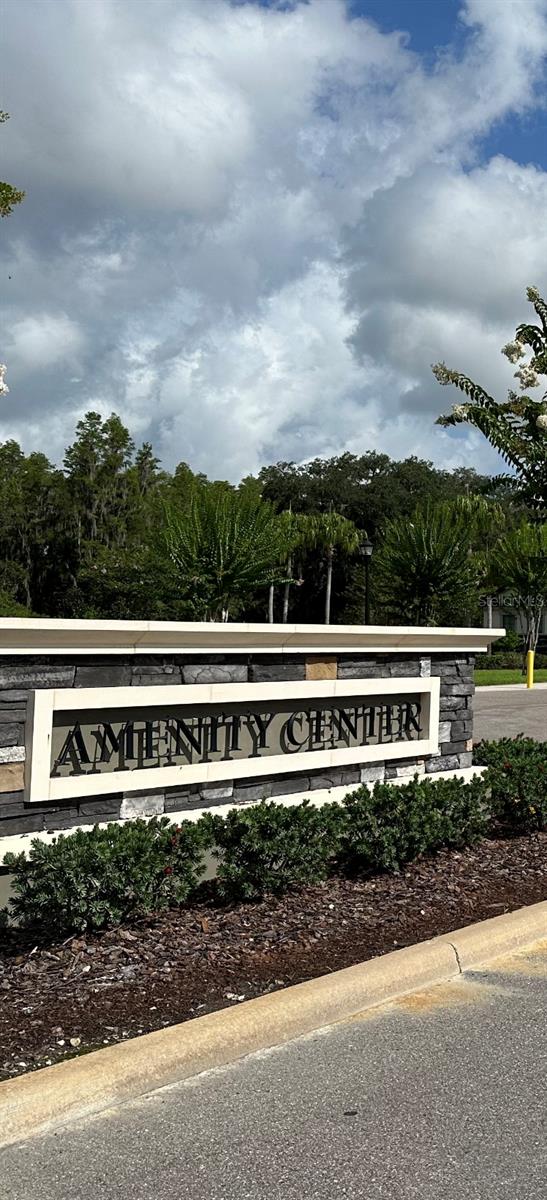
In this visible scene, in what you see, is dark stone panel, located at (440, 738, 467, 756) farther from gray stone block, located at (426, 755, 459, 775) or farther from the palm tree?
the palm tree

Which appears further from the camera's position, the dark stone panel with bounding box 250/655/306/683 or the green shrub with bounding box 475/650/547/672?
the green shrub with bounding box 475/650/547/672

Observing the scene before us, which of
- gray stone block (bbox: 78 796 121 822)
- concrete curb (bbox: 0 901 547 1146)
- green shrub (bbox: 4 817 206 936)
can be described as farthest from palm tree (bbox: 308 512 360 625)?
concrete curb (bbox: 0 901 547 1146)

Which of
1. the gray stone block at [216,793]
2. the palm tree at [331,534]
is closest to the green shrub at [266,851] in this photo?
the gray stone block at [216,793]

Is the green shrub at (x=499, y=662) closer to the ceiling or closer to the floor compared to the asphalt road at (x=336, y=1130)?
closer to the ceiling

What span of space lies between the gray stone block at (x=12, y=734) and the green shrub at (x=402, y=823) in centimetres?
187

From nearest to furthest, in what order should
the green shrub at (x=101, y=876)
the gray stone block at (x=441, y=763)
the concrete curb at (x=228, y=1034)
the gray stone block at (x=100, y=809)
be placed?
the concrete curb at (x=228, y=1034) < the green shrub at (x=101, y=876) < the gray stone block at (x=100, y=809) < the gray stone block at (x=441, y=763)

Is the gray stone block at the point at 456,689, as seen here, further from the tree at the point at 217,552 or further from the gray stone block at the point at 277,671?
the tree at the point at 217,552

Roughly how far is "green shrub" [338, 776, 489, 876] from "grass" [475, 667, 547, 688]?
66.0ft

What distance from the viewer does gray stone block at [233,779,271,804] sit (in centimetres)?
625

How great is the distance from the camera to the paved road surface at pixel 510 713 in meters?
16.1

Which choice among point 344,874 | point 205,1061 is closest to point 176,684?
point 344,874

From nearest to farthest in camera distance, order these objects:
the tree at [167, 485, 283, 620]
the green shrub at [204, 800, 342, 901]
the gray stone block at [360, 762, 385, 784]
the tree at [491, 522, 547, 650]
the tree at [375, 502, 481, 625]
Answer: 1. the green shrub at [204, 800, 342, 901]
2. the gray stone block at [360, 762, 385, 784]
3. the tree at [167, 485, 283, 620]
4. the tree at [375, 502, 481, 625]
5. the tree at [491, 522, 547, 650]

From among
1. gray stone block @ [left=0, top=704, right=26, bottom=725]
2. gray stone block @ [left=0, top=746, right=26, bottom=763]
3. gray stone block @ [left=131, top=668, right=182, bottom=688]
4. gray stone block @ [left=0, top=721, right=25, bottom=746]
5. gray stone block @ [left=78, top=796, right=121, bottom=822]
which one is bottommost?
gray stone block @ [left=78, top=796, right=121, bottom=822]

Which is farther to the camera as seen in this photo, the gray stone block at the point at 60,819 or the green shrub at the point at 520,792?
the green shrub at the point at 520,792
